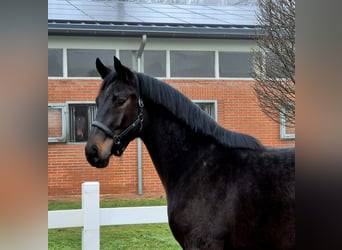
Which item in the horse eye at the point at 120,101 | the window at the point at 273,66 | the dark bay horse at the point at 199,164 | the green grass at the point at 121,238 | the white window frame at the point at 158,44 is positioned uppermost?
the white window frame at the point at 158,44

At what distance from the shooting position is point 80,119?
446cm

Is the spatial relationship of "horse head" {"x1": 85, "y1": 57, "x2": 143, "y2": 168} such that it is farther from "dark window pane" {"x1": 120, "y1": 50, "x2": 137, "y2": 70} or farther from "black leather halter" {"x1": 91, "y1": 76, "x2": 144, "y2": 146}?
"dark window pane" {"x1": 120, "y1": 50, "x2": 137, "y2": 70}

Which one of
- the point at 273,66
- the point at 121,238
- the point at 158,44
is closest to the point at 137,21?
the point at 158,44

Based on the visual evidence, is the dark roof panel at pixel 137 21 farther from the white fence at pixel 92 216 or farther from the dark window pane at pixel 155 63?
the white fence at pixel 92 216

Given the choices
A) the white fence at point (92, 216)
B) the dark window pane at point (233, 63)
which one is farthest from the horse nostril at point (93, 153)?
the dark window pane at point (233, 63)

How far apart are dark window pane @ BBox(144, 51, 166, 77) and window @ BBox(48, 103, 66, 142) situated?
44.8 inches

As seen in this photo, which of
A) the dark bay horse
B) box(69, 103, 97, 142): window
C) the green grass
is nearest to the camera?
the dark bay horse

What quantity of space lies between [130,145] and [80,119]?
67cm

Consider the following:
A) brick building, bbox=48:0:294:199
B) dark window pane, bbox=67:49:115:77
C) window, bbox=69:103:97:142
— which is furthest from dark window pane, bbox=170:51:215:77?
window, bbox=69:103:97:142

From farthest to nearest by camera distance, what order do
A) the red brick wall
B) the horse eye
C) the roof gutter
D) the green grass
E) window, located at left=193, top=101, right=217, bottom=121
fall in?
window, located at left=193, top=101, right=217, bottom=121 → the red brick wall → the roof gutter → the green grass → the horse eye

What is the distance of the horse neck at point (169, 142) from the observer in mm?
1559

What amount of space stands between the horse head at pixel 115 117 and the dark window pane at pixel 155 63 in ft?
10.3

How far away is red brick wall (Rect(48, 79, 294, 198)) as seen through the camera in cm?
425
